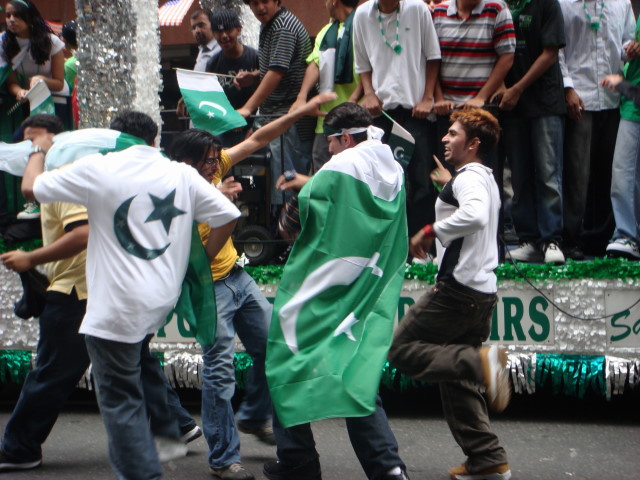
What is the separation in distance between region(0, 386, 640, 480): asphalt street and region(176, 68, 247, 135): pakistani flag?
1.87m

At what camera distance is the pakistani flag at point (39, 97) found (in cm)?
657

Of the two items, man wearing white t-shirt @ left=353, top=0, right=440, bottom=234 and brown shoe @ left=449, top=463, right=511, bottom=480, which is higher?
man wearing white t-shirt @ left=353, top=0, right=440, bottom=234

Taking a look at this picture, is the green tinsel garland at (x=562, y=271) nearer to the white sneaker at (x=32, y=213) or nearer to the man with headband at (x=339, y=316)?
the man with headband at (x=339, y=316)

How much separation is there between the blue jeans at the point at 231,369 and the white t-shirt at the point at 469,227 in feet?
3.44

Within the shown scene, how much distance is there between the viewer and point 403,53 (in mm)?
6199

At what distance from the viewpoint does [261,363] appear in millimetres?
5125

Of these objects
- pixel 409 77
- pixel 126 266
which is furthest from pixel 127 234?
pixel 409 77

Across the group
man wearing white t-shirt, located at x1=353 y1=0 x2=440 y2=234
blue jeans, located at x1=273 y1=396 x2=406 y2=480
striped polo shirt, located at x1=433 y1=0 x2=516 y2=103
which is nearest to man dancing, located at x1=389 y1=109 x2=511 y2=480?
blue jeans, located at x1=273 y1=396 x2=406 y2=480

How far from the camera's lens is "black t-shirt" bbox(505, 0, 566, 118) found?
6.01m

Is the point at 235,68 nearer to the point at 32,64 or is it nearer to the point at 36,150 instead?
the point at 32,64

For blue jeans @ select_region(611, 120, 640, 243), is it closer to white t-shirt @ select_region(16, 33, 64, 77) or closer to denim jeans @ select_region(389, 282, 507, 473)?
denim jeans @ select_region(389, 282, 507, 473)

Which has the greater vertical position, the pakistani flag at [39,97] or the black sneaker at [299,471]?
the pakistani flag at [39,97]

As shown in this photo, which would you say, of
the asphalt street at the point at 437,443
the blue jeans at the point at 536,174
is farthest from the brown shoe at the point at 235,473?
the blue jeans at the point at 536,174

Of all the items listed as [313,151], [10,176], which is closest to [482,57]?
[313,151]
